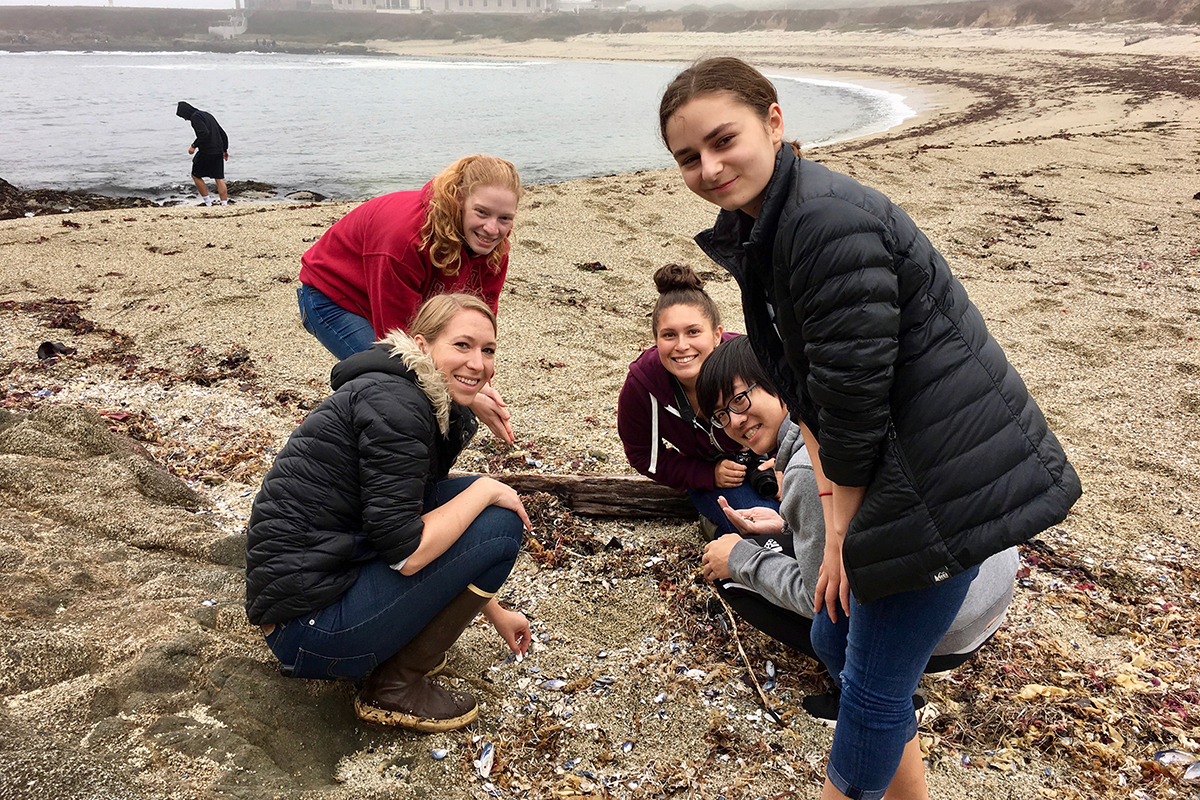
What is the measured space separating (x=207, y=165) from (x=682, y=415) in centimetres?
1140

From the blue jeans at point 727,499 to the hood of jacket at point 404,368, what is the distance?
1.44 m

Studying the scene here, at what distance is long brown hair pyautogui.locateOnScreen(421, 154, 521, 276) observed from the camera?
287 centimetres

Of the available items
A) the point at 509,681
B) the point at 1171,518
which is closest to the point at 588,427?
the point at 509,681

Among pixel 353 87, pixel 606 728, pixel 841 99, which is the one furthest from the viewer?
pixel 353 87

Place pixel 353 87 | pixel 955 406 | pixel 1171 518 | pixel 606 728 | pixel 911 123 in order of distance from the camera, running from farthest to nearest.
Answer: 1. pixel 353 87
2. pixel 911 123
3. pixel 1171 518
4. pixel 606 728
5. pixel 955 406

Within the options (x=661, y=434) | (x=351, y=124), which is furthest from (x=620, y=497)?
(x=351, y=124)

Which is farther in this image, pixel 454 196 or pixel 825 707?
pixel 454 196

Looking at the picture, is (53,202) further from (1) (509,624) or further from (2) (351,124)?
(2) (351,124)

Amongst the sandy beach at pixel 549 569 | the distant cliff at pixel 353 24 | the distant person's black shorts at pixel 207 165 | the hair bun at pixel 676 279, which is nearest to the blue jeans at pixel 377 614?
the sandy beach at pixel 549 569

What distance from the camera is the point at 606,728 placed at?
7.67 feet

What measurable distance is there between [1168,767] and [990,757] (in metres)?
0.46

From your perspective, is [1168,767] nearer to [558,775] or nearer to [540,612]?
[558,775]

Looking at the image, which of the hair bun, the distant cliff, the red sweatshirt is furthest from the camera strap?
the distant cliff

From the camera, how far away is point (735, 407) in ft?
8.20
